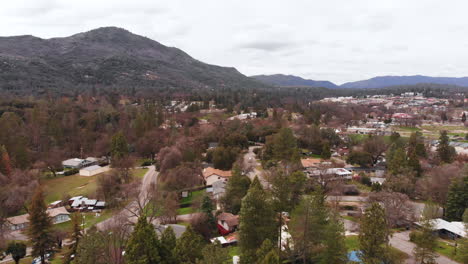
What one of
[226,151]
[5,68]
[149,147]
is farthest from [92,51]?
[226,151]

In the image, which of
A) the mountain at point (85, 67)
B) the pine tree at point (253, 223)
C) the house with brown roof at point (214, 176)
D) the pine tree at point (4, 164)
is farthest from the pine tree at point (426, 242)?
the mountain at point (85, 67)

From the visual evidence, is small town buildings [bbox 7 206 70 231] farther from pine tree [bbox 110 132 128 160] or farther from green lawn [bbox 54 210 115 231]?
pine tree [bbox 110 132 128 160]

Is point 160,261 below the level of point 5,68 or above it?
below

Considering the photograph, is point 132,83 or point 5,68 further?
point 132,83

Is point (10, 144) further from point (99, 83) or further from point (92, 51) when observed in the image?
point (92, 51)

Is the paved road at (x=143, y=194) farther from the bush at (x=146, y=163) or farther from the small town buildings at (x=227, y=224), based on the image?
the small town buildings at (x=227, y=224)

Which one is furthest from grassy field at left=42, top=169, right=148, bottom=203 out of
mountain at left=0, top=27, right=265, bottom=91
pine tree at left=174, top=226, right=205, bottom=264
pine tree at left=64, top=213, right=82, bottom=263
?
mountain at left=0, top=27, right=265, bottom=91
